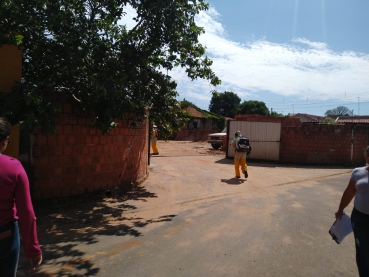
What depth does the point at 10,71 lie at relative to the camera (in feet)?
17.3

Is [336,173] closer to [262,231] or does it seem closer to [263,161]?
[263,161]

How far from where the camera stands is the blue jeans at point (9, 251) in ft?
7.32

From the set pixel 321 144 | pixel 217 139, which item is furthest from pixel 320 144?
pixel 217 139

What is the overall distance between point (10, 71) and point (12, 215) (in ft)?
12.6

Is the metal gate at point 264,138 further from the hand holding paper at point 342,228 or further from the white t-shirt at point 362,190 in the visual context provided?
the white t-shirt at point 362,190

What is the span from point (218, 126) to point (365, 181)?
133 ft

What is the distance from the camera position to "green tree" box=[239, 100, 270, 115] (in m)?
52.6

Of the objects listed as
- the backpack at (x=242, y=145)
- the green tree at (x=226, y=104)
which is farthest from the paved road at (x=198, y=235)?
the green tree at (x=226, y=104)

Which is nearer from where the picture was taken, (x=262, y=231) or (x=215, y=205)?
(x=262, y=231)

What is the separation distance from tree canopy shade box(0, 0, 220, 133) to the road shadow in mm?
1794

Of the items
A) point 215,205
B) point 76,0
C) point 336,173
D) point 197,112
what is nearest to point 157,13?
point 76,0

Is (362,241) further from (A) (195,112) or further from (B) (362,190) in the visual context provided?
(A) (195,112)

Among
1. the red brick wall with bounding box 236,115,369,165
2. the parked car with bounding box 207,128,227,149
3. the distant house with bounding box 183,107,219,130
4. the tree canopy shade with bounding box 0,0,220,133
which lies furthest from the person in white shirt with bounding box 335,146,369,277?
the distant house with bounding box 183,107,219,130

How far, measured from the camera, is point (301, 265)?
4055mm
